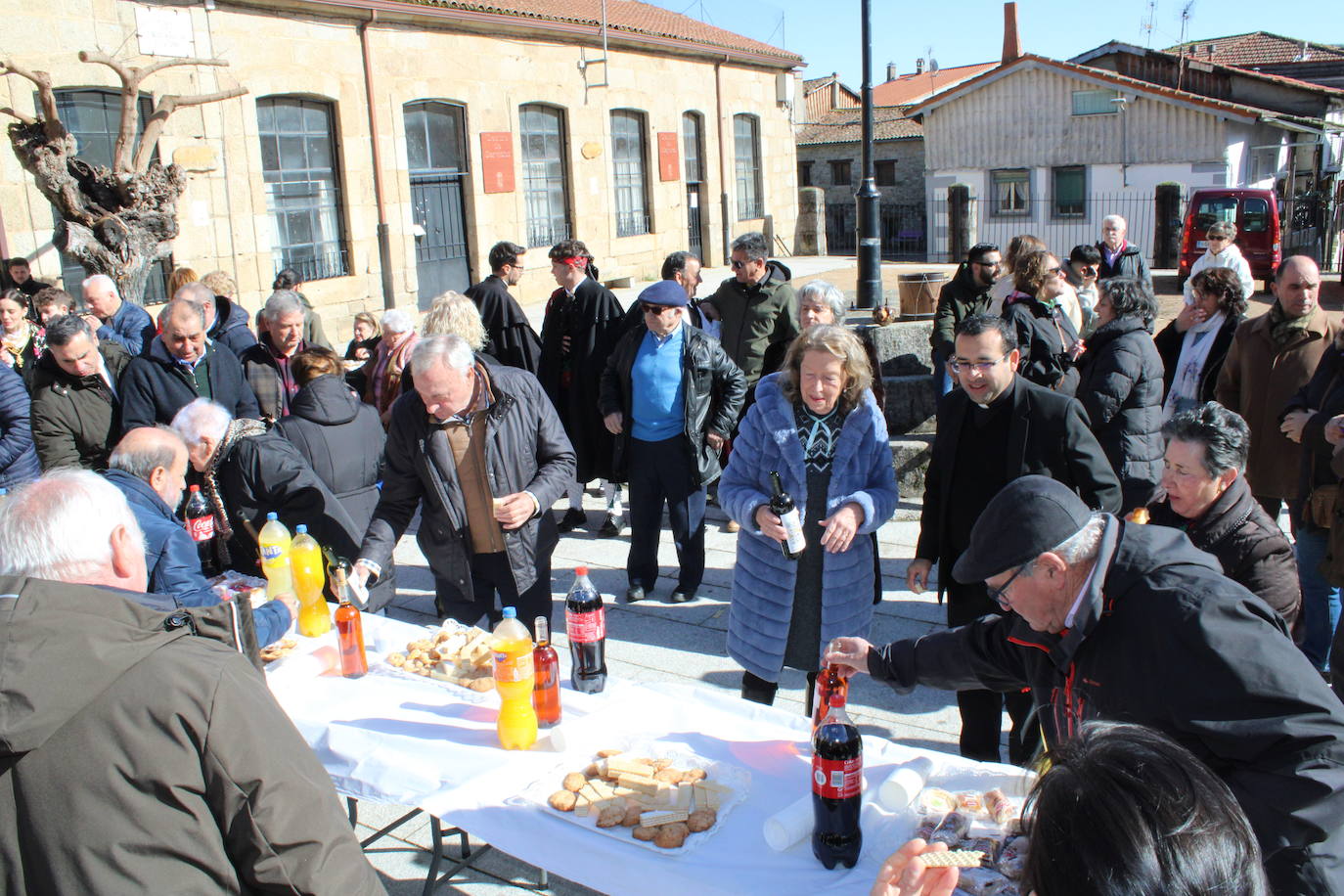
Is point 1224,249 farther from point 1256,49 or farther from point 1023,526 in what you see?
point 1256,49

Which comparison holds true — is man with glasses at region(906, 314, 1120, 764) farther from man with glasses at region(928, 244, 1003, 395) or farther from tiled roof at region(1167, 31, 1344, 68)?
tiled roof at region(1167, 31, 1344, 68)

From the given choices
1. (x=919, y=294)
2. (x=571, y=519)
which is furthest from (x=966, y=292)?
(x=571, y=519)

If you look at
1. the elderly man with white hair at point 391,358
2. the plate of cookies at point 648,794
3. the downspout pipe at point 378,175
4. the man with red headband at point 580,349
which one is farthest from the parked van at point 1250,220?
the plate of cookies at point 648,794

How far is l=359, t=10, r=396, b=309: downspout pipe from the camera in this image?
50.1ft

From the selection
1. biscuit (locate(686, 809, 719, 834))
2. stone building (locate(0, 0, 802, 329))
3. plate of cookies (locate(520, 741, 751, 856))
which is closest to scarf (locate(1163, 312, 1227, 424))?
plate of cookies (locate(520, 741, 751, 856))

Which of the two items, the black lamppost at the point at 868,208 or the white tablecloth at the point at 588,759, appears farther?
the black lamppost at the point at 868,208

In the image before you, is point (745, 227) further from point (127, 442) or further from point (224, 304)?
point (127, 442)

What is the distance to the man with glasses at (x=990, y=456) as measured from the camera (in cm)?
368

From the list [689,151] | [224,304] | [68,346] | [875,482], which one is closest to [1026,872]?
[875,482]

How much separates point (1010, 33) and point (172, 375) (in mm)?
30037

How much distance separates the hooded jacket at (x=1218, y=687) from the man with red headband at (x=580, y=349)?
15.9ft

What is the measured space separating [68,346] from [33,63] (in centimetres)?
780

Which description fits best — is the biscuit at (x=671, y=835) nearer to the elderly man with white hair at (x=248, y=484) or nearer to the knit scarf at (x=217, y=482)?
the elderly man with white hair at (x=248, y=484)

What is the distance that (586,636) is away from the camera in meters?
3.29
